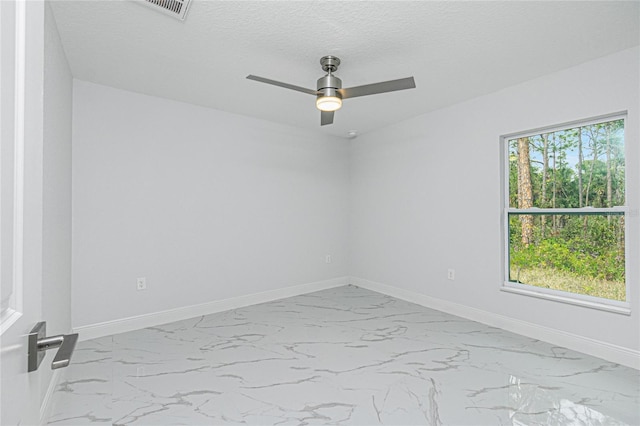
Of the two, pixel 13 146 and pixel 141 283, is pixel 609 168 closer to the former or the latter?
pixel 13 146

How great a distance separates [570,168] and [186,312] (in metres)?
4.21

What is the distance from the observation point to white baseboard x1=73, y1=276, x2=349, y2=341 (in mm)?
3127

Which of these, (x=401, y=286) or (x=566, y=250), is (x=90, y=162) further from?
(x=566, y=250)

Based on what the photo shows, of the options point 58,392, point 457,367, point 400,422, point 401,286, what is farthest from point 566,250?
point 58,392

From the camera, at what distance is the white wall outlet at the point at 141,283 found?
3396mm

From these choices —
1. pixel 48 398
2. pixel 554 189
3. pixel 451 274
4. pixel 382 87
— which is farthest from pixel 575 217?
pixel 48 398

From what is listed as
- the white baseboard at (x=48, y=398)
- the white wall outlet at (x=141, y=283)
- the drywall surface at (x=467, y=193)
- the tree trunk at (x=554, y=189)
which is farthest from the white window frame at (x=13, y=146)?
the tree trunk at (x=554, y=189)

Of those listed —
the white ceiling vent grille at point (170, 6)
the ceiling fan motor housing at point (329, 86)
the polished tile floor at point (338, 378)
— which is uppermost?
the white ceiling vent grille at point (170, 6)

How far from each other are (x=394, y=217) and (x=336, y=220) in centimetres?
100

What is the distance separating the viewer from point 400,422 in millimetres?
1900

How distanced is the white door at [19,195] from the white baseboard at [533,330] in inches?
141

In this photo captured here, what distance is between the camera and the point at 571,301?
113 inches

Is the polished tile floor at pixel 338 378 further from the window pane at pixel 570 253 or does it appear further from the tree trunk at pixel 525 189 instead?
the tree trunk at pixel 525 189

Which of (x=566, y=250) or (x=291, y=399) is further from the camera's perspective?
(x=566, y=250)
